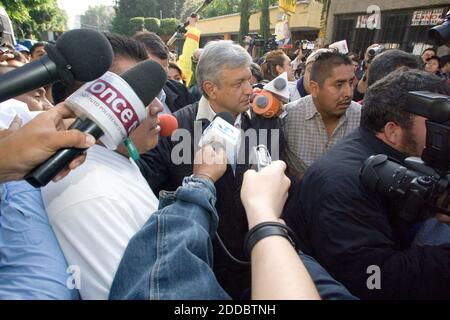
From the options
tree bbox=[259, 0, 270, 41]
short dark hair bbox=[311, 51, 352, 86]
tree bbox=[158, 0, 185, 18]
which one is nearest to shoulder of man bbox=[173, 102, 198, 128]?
short dark hair bbox=[311, 51, 352, 86]

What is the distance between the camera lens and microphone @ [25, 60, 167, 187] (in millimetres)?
794

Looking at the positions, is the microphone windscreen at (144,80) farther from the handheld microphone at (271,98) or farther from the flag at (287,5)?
the flag at (287,5)

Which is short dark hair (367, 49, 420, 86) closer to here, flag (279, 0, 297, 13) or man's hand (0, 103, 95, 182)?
man's hand (0, 103, 95, 182)

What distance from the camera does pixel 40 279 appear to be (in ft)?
2.84

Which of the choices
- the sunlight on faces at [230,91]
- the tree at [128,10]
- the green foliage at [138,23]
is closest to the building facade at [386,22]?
the sunlight on faces at [230,91]

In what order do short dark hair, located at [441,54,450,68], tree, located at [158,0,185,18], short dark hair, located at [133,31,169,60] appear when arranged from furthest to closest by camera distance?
tree, located at [158,0,185,18] < short dark hair, located at [441,54,450,68] < short dark hair, located at [133,31,169,60]

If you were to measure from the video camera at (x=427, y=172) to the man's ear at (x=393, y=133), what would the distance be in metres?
0.44

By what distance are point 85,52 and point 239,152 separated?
148cm

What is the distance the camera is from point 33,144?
0.78 meters

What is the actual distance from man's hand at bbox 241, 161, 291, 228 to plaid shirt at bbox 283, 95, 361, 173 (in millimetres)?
1917

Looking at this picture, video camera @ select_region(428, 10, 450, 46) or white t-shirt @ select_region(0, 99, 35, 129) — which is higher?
video camera @ select_region(428, 10, 450, 46)

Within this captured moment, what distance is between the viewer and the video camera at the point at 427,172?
113 centimetres
